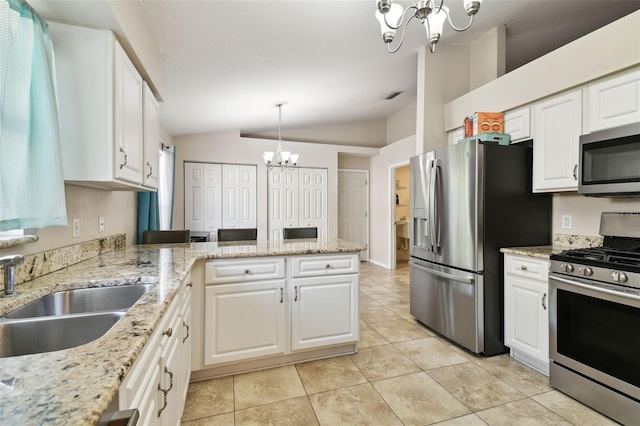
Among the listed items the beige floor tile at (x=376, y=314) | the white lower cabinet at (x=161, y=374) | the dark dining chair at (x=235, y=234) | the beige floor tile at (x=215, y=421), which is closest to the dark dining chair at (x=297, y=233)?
the dark dining chair at (x=235, y=234)

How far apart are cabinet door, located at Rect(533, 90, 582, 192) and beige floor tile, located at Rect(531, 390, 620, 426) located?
4.64ft

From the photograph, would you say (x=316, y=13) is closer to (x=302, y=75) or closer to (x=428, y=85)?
(x=302, y=75)

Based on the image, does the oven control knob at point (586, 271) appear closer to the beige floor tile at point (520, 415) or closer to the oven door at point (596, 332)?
the oven door at point (596, 332)

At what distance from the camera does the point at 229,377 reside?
2.11 meters

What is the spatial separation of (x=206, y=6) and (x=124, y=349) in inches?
84.0

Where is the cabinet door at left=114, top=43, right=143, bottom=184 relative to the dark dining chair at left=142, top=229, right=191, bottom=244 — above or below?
above

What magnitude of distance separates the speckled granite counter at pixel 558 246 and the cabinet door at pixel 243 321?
1805mm

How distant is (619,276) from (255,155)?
16.0 feet

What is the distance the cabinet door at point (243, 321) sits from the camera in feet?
6.63

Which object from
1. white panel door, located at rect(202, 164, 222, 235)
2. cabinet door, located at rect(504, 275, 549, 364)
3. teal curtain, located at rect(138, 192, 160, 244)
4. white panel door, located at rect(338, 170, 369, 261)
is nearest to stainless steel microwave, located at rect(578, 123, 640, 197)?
cabinet door, located at rect(504, 275, 549, 364)

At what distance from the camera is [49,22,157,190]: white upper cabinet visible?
4.62 feet

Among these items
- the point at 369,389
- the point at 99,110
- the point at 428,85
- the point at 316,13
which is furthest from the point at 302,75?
the point at 369,389

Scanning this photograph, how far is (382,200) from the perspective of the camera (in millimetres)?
5973

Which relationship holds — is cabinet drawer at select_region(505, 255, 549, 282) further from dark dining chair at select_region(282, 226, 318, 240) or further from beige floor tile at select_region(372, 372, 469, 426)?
dark dining chair at select_region(282, 226, 318, 240)
